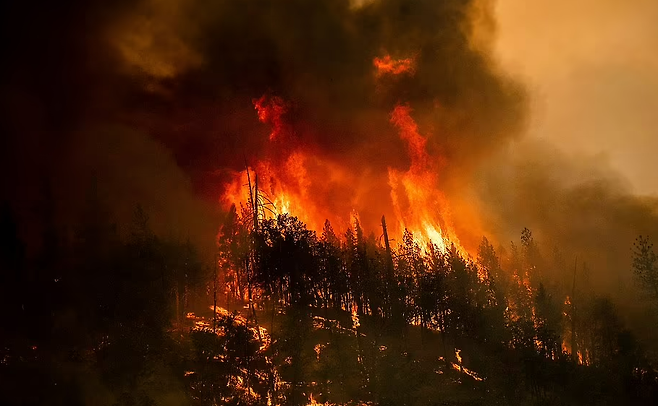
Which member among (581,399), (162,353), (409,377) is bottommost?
(581,399)

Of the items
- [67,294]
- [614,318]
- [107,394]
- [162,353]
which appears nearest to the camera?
[107,394]

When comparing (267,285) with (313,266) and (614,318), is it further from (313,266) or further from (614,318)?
(614,318)

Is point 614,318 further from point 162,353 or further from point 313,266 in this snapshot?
point 162,353

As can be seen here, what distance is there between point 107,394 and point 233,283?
3892cm

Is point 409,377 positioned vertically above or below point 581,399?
above

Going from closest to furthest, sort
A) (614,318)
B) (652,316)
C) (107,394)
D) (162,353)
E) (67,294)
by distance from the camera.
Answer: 1. (107,394)
2. (162,353)
3. (67,294)
4. (614,318)
5. (652,316)

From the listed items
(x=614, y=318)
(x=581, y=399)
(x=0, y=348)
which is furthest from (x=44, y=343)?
(x=614, y=318)

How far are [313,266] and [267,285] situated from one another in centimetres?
866

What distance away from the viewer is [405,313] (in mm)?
91000

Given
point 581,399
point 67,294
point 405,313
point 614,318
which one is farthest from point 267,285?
point 614,318

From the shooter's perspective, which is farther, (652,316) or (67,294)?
(652,316)

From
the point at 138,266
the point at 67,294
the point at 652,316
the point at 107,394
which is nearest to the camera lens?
the point at 107,394

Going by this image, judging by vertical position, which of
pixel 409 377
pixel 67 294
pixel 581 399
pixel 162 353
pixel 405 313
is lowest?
pixel 581 399

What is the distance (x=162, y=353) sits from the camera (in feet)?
215
